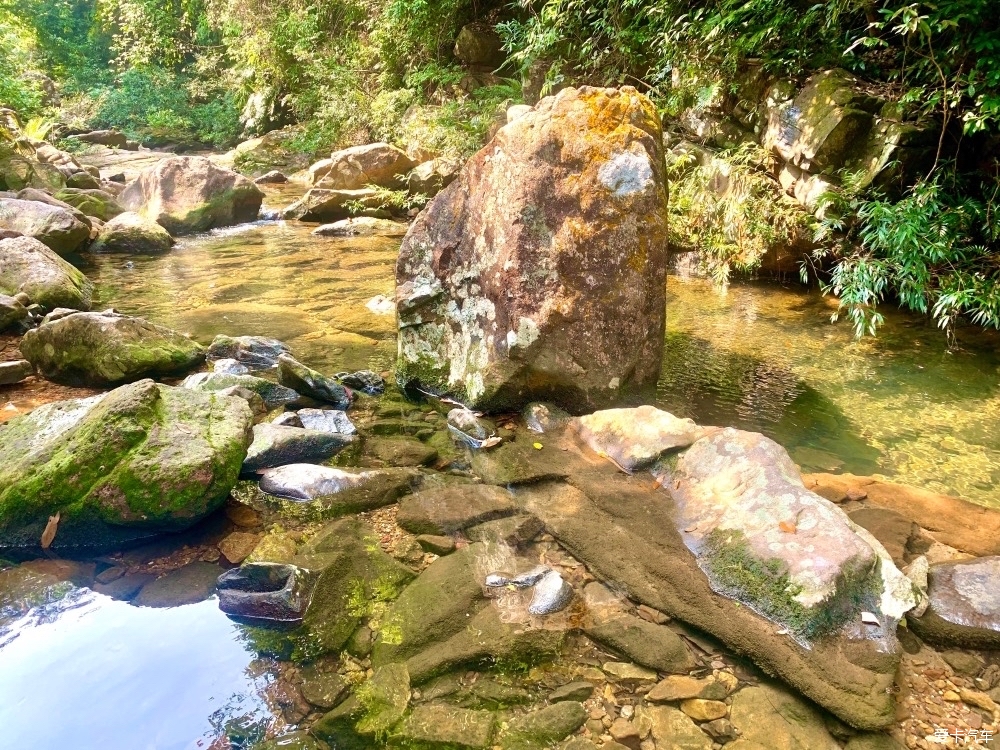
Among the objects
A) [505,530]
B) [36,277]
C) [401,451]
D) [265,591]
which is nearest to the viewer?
[265,591]

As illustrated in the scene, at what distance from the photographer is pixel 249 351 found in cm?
527

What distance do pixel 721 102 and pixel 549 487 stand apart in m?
6.82

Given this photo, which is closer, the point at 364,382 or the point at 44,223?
the point at 364,382

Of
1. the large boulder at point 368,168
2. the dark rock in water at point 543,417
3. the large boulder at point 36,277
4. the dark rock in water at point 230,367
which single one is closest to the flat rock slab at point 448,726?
the dark rock in water at point 543,417

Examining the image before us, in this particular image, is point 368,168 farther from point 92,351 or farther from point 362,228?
point 92,351

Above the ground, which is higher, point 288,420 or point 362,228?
point 362,228

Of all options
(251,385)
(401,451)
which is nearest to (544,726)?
(401,451)

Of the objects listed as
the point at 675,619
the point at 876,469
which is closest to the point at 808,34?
the point at 876,469

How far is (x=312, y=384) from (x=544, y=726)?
10.3ft

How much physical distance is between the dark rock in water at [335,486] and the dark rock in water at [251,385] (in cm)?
104

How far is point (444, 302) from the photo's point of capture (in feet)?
15.4

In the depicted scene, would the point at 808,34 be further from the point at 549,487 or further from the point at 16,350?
the point at 16,350

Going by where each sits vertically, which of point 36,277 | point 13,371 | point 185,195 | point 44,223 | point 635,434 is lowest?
point 635,434

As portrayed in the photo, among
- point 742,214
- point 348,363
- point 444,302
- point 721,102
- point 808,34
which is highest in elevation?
point 808,34
